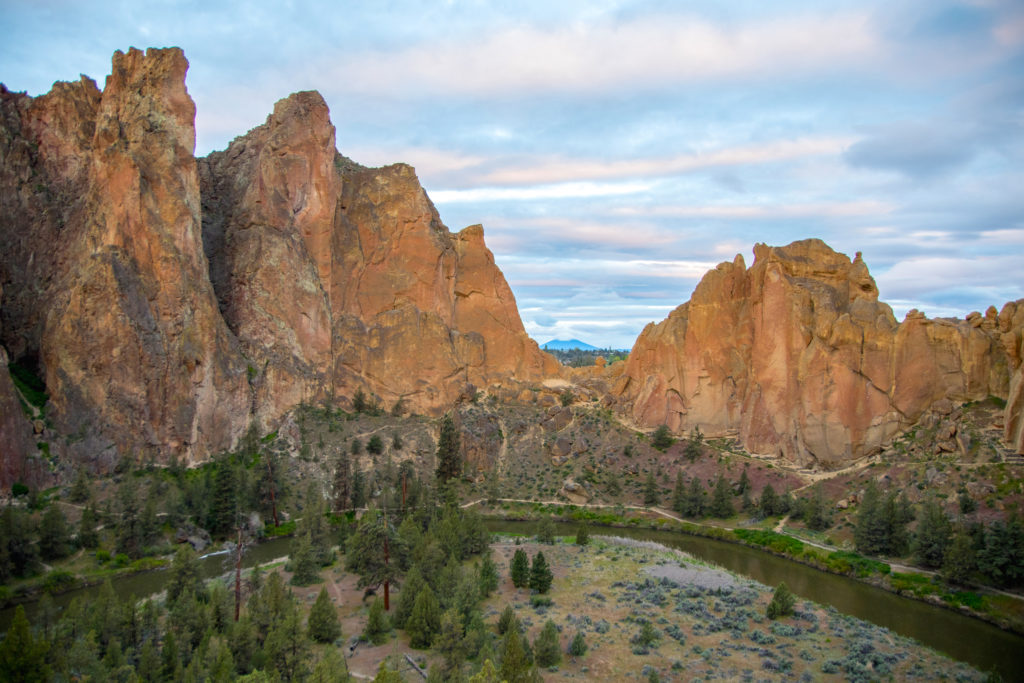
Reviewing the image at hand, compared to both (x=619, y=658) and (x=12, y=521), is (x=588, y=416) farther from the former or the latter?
(x=12, y=521)

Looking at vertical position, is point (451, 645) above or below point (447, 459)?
below

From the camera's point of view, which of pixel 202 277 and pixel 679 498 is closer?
pixel 679 498

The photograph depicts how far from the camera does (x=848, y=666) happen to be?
84.1ft

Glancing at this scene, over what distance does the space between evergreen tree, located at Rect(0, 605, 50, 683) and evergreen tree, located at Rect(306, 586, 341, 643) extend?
9.39m

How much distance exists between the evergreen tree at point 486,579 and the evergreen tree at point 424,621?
634cm

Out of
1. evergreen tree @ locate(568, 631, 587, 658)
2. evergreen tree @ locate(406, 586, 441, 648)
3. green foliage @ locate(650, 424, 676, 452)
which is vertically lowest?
evergreen tree @ locate(568, 631, 587, 658)

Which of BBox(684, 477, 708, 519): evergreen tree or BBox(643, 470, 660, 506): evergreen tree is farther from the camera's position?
BBox(643, 470, 660, 506): evergreen tree

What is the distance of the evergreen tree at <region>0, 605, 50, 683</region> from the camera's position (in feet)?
66.8

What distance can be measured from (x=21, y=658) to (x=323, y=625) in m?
10.4

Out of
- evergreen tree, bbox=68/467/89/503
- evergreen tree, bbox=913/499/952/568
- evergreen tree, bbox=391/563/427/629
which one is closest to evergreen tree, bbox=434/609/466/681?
evergreen tree, bbox=391/563/427/629

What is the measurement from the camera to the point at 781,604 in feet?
106

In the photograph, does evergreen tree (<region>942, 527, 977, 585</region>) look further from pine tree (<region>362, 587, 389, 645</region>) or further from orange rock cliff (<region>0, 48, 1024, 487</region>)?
pine tree (<region>362, 587, 389, 645</region>)

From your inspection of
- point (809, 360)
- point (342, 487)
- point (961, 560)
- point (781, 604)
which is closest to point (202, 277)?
point (342, 487)

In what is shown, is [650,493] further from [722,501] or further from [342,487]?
[342,487]
